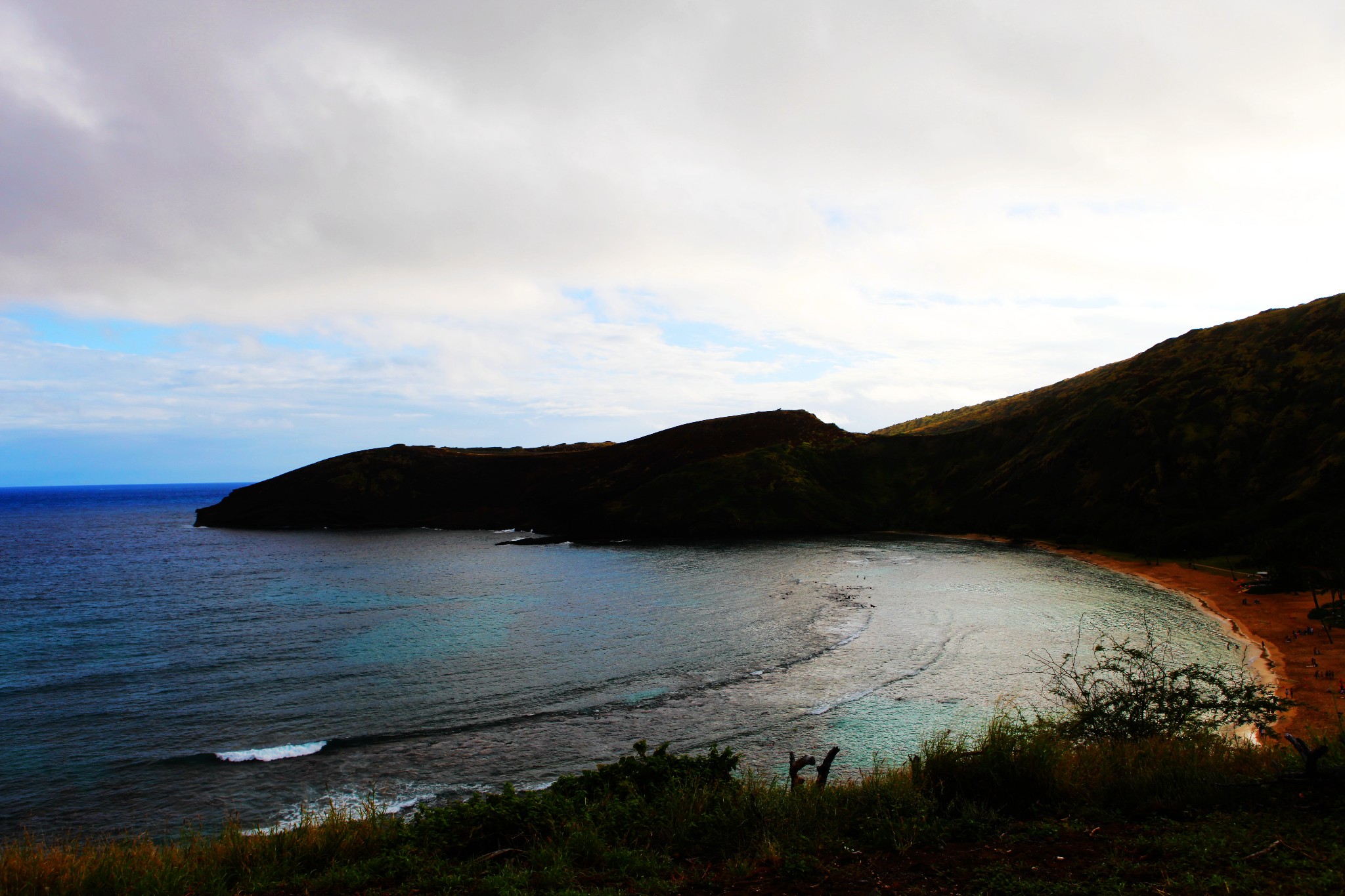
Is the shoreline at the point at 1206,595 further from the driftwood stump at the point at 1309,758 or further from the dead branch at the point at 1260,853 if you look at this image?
the dead branch at the point at 1260,853

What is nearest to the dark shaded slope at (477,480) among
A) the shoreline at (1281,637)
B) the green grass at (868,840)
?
the shoreline at (1281,637)

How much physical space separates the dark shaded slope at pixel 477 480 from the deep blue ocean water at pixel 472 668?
63764 millimetres

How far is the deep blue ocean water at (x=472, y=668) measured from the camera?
93.9 feet

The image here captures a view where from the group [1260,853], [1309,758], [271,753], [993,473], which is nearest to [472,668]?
[271,753]

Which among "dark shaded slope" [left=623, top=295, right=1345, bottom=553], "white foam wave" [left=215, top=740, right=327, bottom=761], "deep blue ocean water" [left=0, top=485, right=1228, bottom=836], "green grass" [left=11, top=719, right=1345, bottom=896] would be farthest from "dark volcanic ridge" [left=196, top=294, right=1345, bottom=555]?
"white foam wave" [left=215, top=740, right=327, bottom=761]

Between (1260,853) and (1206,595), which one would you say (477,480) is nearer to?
(1206,595)

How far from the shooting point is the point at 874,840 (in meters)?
12.3

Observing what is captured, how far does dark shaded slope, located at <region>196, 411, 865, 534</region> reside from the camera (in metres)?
151

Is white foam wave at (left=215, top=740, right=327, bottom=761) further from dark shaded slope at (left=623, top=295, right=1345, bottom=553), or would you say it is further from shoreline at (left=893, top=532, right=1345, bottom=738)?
dark shaded slope at (left=623, top=295, right=1345, bottom=553)

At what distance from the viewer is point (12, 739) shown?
105 ft

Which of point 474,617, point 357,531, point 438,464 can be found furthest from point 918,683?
point 438,464

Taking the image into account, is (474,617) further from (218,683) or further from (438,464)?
(438,464)

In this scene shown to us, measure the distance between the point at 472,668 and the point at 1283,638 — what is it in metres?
52.5

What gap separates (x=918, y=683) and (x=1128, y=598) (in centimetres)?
3343
